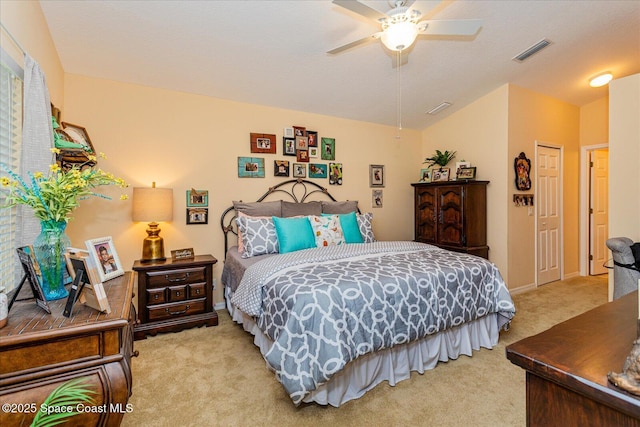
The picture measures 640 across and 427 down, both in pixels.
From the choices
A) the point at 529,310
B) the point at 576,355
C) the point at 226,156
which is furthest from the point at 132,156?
the point at 529,310

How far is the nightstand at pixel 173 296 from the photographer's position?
2793 mm

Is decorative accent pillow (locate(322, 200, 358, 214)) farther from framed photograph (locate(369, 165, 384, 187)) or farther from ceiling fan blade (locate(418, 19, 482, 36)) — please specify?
ceiling fan blade (locate(418, 19, 482, 36))

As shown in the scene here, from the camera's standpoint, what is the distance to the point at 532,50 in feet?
10.7

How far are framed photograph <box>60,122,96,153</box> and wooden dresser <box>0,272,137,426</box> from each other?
1.81 m

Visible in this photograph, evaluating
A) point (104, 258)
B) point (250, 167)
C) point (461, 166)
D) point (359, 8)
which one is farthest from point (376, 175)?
point (104, 258)

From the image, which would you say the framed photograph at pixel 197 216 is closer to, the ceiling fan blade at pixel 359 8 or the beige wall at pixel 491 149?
the ceiling fan blade at pixel 359 8

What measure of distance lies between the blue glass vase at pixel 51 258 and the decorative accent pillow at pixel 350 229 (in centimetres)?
247

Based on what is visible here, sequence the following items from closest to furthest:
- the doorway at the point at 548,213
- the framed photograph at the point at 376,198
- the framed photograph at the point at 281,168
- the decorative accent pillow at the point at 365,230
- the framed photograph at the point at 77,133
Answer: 1. the framed photograph at the point at 77,133
2. the decorative accent pillow at the point at 365,230
3. the framed photograph at the point at 281,168
4. the doorway at the point at 548,213
5. the framed photograph at the point at 376,198

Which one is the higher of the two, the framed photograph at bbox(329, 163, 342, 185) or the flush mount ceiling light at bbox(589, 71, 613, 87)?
the flush mount ceiling light at bbox(589, 71, 613, 87)

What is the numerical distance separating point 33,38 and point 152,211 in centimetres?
147

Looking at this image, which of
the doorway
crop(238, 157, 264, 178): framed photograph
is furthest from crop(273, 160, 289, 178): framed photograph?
the doorway

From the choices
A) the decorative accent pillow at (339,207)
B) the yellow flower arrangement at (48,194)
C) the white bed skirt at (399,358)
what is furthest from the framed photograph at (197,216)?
the yellow flower arrangement at (48,194)

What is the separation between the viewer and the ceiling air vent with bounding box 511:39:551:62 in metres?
3.13

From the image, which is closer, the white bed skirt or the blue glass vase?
the blue glass vase
